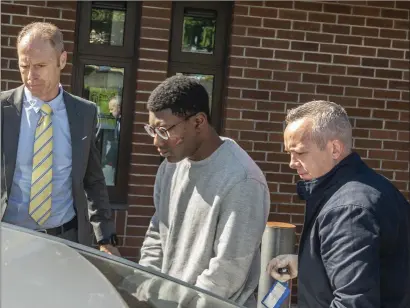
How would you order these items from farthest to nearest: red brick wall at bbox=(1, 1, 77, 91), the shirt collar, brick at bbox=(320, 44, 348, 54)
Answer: brick at bbox=(320, 44, 348, 54) < red brick wall at bbox=(1, 1, 77, 91) < the shirt collar

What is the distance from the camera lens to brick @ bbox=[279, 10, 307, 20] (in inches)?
235

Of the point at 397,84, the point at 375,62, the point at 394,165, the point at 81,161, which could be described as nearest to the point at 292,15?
the point at 375,62

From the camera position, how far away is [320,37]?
19.7ft

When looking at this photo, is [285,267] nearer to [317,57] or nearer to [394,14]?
[317,57]

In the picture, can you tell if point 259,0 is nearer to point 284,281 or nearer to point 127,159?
point 127,159

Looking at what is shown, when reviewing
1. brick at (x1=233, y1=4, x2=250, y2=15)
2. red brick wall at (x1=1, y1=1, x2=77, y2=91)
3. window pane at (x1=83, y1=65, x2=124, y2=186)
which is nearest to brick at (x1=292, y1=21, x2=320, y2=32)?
brick at (x1=233, y1=4, x2=250, y2=15)

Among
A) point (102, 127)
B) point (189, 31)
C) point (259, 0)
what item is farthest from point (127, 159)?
point (259, 0)

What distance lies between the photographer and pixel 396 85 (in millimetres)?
6148

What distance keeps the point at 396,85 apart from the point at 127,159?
2316mm

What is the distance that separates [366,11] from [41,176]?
3672mm

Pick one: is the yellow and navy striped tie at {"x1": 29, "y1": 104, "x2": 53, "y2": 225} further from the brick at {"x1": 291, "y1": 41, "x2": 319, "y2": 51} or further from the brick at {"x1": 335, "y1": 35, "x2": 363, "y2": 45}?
the brick at {"x1": 335, "y1": 35, "x2": 363, "y2": 45}

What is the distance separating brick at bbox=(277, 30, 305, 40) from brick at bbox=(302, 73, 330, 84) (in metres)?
0.31

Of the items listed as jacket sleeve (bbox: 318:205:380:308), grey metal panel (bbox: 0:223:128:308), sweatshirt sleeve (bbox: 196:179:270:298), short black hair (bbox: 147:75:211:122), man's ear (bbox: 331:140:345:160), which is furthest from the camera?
short black hair (bbox: 147:75:211:122)

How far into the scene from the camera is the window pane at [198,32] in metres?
6.06
